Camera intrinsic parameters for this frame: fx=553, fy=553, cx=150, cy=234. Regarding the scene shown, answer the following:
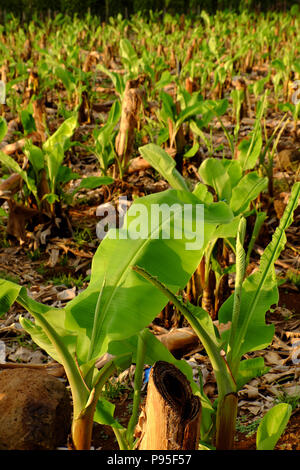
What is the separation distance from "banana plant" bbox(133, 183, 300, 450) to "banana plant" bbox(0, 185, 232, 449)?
0.05 meters

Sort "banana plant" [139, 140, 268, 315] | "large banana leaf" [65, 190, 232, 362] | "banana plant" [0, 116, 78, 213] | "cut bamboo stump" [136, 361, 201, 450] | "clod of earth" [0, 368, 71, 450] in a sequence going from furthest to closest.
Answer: "banana plant" [0, 116, 78, 213] → "banana plant" [139, 140, 268, 315] → "clod of earth" [0, 368, 71, 450] → "large banana leaf" [65, 190, 232, 362] → "cut bamboo stump" [136, 361, 201, 450]

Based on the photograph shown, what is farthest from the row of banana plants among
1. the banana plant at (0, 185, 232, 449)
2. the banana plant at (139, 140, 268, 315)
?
the banana plant at (139, 140, 268, 315)

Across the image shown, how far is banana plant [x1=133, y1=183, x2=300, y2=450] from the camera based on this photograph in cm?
126

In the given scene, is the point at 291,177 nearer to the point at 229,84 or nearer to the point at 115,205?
the point at 115,205

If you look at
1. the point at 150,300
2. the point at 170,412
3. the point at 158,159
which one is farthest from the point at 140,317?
the point at 158,159

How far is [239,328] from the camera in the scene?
4.51ft

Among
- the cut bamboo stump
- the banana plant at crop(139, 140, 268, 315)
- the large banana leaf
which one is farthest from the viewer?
the banana plant at crop(139, 140, 268, 315)

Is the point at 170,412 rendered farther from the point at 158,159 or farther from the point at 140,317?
the point at 158,159

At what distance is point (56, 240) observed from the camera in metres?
2.95

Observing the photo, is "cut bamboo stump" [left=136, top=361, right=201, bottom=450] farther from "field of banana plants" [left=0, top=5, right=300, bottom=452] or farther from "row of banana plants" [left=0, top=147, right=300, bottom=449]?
"row of banana plants" [left=0, top=147, right=300, bottom=449]

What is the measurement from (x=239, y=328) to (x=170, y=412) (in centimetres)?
38

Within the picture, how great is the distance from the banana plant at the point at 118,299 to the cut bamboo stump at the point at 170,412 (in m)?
0.16

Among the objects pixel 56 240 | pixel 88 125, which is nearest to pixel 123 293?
pixel 56 240

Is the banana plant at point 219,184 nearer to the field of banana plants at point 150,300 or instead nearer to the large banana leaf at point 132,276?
the field of banana plants at point 150,300
